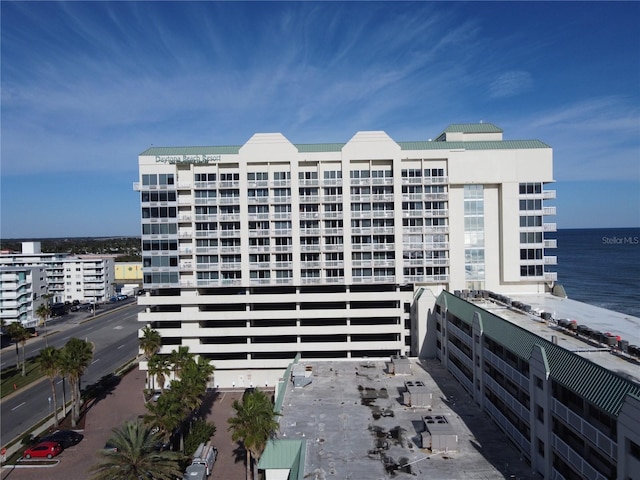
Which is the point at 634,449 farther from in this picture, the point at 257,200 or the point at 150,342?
the point at 150,342

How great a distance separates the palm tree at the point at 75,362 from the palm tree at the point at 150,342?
7819 mm

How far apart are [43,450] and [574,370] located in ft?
176

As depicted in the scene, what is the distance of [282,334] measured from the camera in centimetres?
7181

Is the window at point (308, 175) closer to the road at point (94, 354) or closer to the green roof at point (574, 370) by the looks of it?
the green roof at point (574, 370)


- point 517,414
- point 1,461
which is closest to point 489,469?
point 517,414

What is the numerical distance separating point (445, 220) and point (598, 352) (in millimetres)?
41862

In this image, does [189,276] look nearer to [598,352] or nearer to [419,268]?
[419,268]

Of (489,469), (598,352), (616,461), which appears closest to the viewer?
(616,461)

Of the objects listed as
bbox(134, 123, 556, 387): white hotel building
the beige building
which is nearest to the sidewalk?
bbox(134, 123, 556, 387): white hotel building

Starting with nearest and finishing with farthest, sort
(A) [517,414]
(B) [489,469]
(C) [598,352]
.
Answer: (C) [598,352] → (B) [489,469] → (A) [517,414]

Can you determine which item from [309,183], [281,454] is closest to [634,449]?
[281,454]

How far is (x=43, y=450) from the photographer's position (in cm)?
5150

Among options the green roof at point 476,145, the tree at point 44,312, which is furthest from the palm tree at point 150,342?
the tree at point 44,312

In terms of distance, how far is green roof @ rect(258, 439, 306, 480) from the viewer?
128 feet
